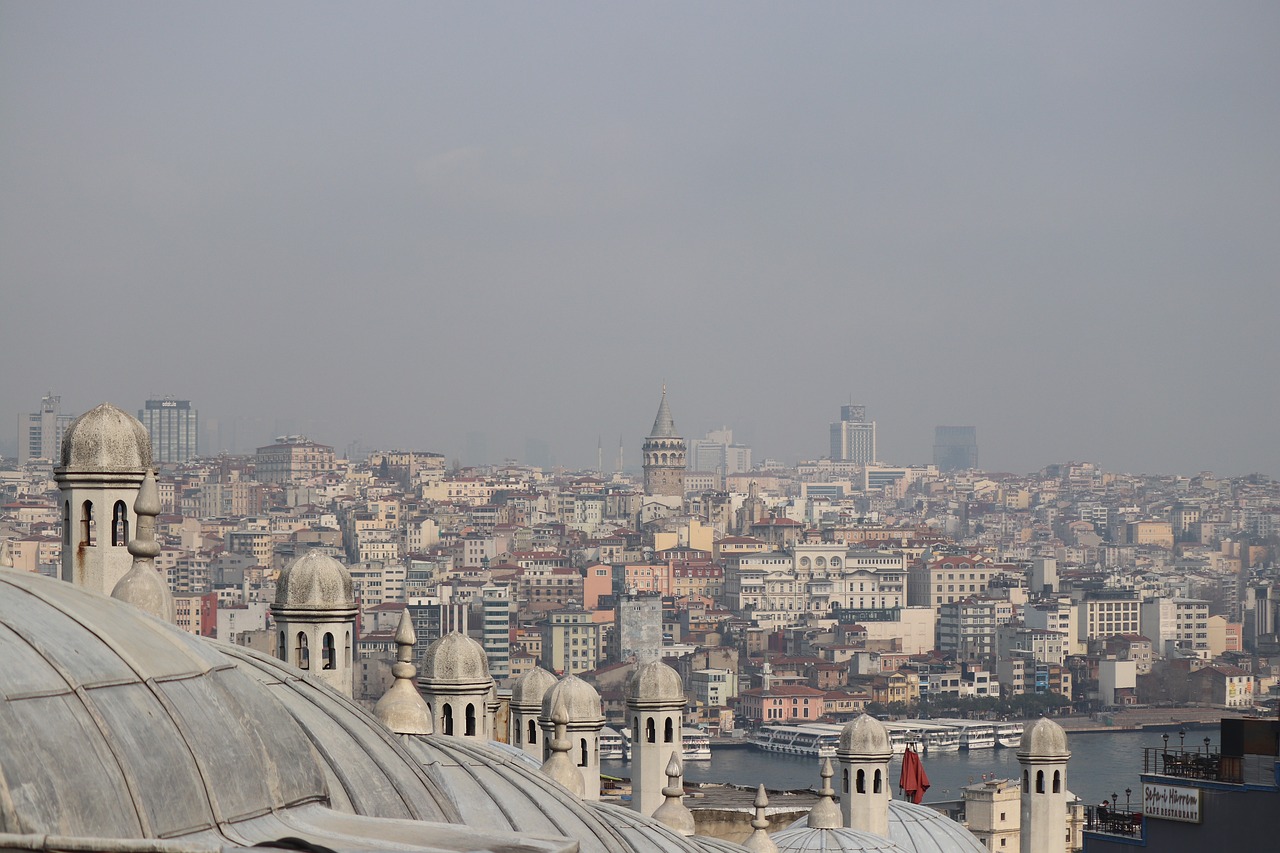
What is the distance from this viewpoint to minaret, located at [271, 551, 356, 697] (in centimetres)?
415

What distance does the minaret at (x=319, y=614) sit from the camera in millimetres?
4148

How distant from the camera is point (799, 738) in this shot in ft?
105

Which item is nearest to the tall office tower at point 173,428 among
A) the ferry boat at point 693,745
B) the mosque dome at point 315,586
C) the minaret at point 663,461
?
the minaret at point 663,461

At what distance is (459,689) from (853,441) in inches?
3387

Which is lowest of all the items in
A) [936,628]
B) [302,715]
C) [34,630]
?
[936,628]

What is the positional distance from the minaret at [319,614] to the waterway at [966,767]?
897 inches

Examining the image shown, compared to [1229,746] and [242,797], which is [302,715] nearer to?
[242,797]

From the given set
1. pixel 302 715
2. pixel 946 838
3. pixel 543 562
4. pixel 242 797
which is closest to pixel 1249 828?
pixel 946 838

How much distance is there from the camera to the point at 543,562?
148 ft

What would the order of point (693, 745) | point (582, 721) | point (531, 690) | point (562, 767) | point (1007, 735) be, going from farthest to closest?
point (1007, 735) < point (693, 745) < point (531, 690) < point (582, 721) < point (562, 767)

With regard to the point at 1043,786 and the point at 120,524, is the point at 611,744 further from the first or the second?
the point at 120,524

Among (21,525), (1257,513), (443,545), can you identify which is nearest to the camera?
(21,525)

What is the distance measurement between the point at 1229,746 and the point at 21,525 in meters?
26.7

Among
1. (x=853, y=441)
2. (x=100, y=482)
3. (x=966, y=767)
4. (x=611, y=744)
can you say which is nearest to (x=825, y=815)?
(x=100, y=482)
